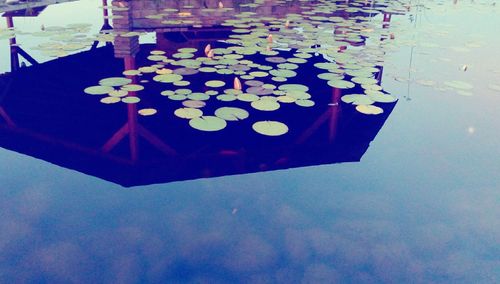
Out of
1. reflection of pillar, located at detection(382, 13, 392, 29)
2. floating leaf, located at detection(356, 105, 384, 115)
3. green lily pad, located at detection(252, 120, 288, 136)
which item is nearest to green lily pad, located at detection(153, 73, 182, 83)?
green lily pad, located at detection(252, 120, 288, 136)

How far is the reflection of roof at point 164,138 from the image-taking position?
273 cm

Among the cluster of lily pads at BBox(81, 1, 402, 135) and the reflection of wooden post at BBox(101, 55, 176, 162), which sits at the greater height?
the cluster of lily pads at BBox(81, 1, 402, 135)

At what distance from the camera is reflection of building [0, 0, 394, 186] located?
2744mm

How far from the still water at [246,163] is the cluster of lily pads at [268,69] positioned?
29 mm

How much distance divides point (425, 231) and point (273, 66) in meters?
3.09

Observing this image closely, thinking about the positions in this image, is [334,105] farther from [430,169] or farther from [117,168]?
[117,168]

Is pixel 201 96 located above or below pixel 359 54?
below

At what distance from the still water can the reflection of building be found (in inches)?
0.7

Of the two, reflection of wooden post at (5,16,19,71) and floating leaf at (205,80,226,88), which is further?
reflection of wooden post at (5,16,19,71)

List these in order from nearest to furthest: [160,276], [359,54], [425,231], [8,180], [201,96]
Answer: [160,276]
[425,231]
[8,180]
[201,96]
[359,54]

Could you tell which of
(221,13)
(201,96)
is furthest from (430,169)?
(221,13)

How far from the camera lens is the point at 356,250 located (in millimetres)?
1988

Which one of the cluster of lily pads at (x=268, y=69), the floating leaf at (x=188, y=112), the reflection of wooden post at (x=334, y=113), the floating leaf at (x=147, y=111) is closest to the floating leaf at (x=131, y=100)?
the cluster of lily pads at (x=268, y=69)

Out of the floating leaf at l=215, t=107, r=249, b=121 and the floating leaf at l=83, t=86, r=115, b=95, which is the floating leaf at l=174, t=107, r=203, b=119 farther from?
the floating leaf at l=83, t=86, r=115, b=95
